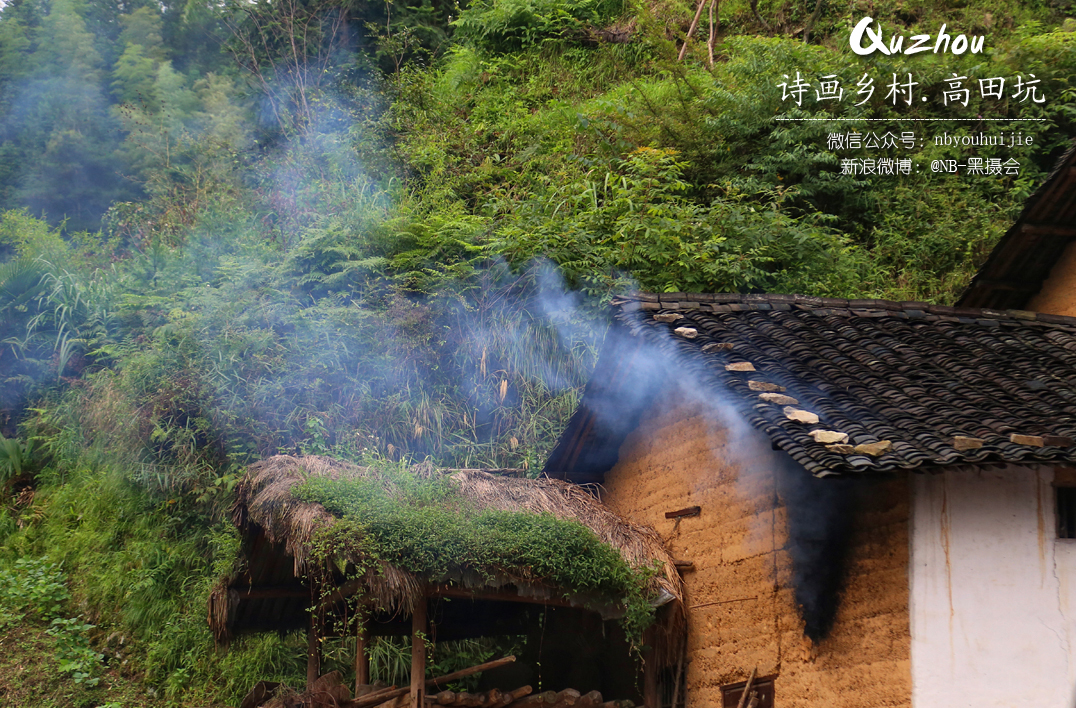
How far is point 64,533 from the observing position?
13.1 m

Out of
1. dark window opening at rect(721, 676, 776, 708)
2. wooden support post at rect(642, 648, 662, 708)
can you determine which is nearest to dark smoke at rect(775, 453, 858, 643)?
dark window opening at rect(721, 676, 776, 708)

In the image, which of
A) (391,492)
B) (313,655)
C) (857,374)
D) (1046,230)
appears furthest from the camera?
(1046,230)

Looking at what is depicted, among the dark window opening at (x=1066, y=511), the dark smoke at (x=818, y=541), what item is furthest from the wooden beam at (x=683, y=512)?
the dark window opening at (x=1066, y=511)

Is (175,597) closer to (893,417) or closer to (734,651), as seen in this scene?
(734,651)

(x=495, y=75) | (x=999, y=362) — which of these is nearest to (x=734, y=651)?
(x=999, y=362)

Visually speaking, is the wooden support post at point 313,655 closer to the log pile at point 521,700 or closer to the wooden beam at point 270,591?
the wooden beam at point 270,591

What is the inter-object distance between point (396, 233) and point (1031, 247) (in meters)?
8.36

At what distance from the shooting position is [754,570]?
22.2 ft

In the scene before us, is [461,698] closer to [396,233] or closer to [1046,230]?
[396,233]

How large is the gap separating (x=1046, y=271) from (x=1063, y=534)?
576 cm

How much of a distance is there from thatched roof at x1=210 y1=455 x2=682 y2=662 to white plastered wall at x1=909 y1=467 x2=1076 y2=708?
2.25 m

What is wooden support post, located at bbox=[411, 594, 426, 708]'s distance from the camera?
6535 mm

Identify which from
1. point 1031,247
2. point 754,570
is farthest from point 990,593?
point 1031,247

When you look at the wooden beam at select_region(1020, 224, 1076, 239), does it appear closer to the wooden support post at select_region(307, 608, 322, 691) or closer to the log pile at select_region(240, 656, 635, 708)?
the log pile at select_region(240, 656, 635, 708)
